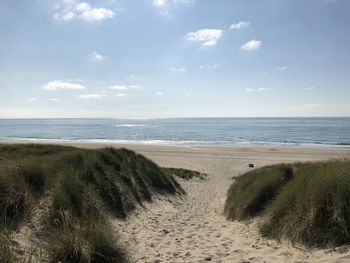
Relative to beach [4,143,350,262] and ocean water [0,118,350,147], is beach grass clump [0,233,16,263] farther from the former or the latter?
ocean water [0,118,350,147]

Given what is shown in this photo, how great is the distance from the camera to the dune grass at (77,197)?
201 inches

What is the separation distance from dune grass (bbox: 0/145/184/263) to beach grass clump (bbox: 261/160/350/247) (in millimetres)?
3271

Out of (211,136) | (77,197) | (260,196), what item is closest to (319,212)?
(260,196)

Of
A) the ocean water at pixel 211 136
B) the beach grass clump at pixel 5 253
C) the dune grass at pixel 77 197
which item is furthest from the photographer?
the ocean water at pixel 211 136

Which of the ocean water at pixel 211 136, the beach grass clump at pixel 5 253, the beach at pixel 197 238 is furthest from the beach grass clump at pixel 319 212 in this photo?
the ocean water at pixel 211 136

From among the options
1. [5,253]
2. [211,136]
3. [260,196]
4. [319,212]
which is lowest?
[211,136]

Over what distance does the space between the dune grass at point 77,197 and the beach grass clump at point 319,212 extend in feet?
10.7

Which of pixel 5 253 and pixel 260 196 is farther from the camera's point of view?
pixel 260 196

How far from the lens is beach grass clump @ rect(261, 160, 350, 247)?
6152 mm

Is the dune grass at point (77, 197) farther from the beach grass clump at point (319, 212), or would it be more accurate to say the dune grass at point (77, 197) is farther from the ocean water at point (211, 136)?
the ocean water at point (211, 136)

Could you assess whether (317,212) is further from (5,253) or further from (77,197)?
(5,253)

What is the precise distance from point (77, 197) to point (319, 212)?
5.00 meters

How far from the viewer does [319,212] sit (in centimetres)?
641

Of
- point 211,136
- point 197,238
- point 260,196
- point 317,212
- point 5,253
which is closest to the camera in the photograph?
point 5,253
